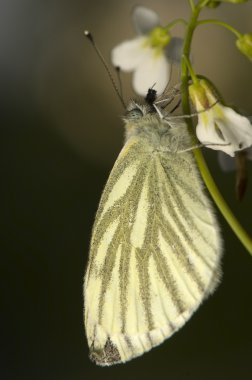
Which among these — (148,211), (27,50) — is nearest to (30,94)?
(27,50)

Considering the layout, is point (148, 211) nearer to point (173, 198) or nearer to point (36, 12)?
point (173, 198)

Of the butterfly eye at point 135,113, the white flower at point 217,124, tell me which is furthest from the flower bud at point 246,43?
the butterfly eye at point 135,113

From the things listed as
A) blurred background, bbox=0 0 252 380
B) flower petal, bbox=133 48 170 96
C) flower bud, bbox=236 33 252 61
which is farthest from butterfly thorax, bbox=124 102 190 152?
blurred background, bbox=0 0 252 380

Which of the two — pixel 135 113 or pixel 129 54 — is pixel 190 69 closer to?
pixel 129 54

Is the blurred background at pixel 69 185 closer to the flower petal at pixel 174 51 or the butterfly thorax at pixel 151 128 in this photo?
the butterfly thorax at pixel 151 128

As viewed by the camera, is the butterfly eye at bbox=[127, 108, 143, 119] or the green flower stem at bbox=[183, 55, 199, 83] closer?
the green flower stem at bbox=[183, 55, 199, 83]

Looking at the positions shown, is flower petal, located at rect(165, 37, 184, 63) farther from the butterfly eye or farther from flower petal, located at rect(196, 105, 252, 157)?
the butterfly eye
